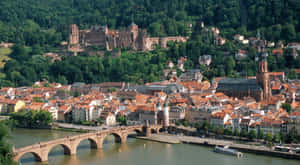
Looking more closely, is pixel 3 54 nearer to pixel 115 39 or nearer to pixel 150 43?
pixel 115 39

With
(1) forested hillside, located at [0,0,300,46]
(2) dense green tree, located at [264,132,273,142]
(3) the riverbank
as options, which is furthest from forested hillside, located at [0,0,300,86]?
(2) dense green tree, located at [264,132,273,142]

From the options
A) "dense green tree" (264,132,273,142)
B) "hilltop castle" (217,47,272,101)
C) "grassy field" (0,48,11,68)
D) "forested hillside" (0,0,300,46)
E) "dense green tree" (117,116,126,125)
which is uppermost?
"forested hillside" (0,0,300,46)

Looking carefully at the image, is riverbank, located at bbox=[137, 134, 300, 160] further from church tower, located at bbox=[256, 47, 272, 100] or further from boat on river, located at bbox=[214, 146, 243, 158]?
church tower, located at bbox=[256, 47, 272, 100]

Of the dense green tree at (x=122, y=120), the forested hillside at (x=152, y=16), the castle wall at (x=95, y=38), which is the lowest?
the dense green tree at (x=122, y=120)

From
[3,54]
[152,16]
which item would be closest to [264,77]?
[152,16]

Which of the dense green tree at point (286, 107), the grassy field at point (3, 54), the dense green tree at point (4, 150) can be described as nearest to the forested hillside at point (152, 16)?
the grassy field at point (3, 54)

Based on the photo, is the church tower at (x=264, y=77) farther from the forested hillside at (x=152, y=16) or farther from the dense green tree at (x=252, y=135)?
the forested hillside at (x=152, y=16)
